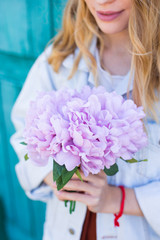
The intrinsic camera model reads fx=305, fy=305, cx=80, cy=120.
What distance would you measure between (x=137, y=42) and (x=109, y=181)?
523 mm

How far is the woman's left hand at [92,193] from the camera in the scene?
1.03m

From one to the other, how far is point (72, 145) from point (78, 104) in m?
0.11

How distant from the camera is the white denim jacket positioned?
1.08 meters

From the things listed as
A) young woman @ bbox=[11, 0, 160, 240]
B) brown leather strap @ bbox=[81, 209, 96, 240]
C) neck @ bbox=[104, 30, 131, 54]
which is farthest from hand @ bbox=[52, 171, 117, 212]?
neck @ bbox=[104, 30, 131, 54]

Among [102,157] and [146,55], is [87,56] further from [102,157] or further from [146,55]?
[102,157]

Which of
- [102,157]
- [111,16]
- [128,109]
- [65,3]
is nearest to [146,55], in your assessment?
[111,16]

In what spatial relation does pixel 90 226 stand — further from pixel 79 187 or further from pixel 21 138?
pixel 21 138

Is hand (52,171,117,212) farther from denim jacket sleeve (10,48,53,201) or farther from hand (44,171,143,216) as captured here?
denim jacket sleeve (10,48,53,201)

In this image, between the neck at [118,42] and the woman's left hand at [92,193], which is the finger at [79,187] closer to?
the woman's left hand at [92,193]

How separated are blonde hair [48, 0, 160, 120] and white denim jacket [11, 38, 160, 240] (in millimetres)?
39

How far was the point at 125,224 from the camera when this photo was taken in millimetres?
1116

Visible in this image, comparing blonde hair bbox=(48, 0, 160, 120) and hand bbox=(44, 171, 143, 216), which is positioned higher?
blonde hair bbox=(48, 0, 160, 120)

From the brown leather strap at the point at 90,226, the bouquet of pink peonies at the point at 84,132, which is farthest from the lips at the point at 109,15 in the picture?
the brown leather strap at the point at 90,226

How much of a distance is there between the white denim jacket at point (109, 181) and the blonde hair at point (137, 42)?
0.04 meters
